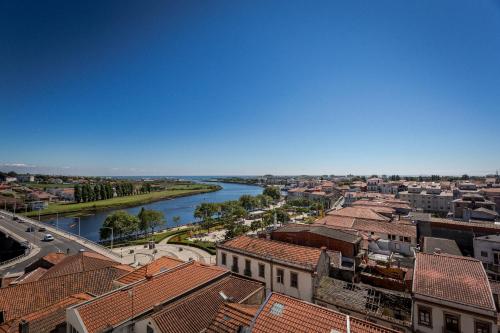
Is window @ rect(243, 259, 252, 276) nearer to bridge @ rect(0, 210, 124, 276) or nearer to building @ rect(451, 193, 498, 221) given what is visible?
bridge @ rect(0, 210, 124, 276)

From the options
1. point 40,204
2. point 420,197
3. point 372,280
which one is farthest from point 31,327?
point 40,204

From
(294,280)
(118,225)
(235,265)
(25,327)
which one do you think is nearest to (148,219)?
(118,225)

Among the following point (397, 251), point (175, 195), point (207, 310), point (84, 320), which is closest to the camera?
point (84, 320)

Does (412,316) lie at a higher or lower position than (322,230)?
lower

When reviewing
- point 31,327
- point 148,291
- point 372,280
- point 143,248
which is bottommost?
point 143,248

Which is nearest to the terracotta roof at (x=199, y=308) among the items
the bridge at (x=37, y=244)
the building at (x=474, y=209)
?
the bridge at (x=37, y=244)

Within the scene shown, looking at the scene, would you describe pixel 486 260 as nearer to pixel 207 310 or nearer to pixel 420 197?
pixel 207 310

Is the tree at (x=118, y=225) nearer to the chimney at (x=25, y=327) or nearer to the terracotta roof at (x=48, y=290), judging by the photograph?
the terracotta roof at (x=48, y=290)
